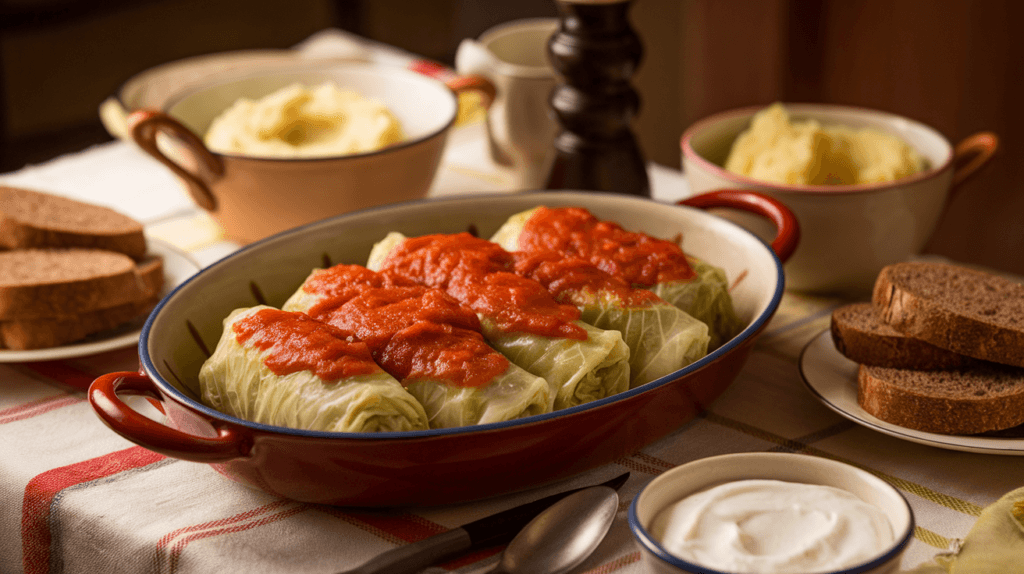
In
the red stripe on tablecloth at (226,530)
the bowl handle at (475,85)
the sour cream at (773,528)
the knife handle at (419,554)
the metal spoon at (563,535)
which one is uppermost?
the bowl handle at (475,85)

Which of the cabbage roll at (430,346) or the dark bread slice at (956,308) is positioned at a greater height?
the cabbage roll at (430,346)

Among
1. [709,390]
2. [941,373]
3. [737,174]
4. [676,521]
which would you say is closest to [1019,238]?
[737,174]

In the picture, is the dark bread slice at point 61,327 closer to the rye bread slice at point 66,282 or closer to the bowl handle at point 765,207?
the rye bread slice at point 66,282

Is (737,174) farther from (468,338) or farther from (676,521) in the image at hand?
(676,521)

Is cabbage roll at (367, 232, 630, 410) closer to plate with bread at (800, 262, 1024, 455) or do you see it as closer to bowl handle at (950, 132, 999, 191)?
plate with bread at (800, 262, 1024, 455)

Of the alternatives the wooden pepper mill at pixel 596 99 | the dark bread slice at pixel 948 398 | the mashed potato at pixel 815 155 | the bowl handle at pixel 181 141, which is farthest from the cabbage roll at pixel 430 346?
the mashed potato at pixel 815 155

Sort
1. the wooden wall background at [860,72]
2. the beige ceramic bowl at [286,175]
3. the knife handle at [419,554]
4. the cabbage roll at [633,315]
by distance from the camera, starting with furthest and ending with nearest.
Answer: the wooden wall background at [860,72] → the beige ceramic bowl at [286,175] → the cabbage roll at [633,315] → the knife handle at [419,554]
